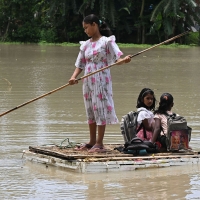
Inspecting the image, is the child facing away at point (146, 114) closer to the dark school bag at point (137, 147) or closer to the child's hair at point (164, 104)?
the child's hair at point (164, 104)

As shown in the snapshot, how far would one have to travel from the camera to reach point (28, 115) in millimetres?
9117

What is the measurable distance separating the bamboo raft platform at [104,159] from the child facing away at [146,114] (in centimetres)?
32

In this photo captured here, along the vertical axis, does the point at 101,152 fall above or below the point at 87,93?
below

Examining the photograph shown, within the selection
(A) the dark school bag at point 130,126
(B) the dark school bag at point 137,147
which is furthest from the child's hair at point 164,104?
(B) the dark school bag at point 137,147

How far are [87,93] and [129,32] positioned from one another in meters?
26.2

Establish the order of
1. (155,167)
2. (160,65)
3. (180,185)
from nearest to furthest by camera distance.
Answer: (180,185), (155,167), (160,65)

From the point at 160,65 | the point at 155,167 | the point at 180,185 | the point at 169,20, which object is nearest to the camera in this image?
the point at 180,185

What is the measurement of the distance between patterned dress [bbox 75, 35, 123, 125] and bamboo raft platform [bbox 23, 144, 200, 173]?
38cm

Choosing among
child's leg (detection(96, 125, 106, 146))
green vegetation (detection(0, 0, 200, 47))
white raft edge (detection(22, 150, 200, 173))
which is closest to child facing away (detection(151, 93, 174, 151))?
white raft edge (detection(22, 150, 200, 173))

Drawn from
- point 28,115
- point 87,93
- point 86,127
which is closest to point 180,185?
point 87,93

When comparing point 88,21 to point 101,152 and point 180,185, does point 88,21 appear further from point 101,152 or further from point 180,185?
point 180,185

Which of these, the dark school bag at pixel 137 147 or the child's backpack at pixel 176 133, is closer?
the dark school bag at pixel 137 147

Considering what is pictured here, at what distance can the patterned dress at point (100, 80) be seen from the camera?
6.14m

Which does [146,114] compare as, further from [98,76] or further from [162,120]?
[98,76]
